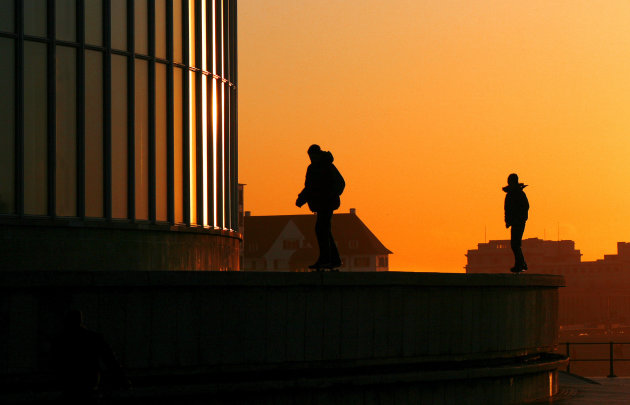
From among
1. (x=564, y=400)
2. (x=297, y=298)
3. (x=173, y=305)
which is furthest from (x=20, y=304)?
(x=564, y=400)

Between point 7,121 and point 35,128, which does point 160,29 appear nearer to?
point 35,128

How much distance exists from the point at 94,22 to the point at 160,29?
164 centimetres

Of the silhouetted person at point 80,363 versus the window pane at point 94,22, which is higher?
the window pane at point 94,22

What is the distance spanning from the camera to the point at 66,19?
71.9ft

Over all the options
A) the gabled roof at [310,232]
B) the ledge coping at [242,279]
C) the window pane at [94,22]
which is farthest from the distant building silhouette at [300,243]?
the ledge coping at [242,279]

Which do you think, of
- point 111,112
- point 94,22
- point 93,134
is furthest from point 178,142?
point 94,22

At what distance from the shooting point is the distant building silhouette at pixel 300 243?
17225cm

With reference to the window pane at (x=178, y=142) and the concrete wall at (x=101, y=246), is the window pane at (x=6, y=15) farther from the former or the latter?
the window pane at (x=178, y=142)

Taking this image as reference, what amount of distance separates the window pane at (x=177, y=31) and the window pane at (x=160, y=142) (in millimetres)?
481

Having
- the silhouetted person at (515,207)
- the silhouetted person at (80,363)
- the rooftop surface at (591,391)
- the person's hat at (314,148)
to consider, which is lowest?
the rooftop surface at (591,391)

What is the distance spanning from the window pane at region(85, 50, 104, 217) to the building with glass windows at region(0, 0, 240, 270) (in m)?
0.02

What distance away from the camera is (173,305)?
17.0 m

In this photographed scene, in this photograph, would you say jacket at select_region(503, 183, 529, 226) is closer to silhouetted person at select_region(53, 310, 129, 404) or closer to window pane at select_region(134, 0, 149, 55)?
window pane at select_region(134, 0, 149, 55)

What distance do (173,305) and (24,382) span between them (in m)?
2.16
